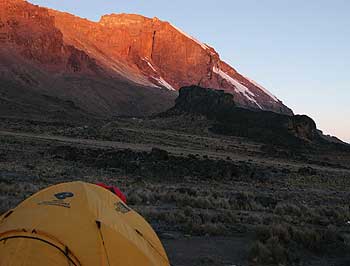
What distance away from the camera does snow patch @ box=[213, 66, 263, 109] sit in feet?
594

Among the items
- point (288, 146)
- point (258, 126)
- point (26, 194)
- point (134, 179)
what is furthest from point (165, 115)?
point (26, 194)

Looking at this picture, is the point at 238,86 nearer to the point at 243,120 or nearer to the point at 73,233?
the point at 243,120

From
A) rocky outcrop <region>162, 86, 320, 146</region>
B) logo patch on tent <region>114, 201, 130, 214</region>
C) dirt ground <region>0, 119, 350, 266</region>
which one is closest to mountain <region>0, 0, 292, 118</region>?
rocky outcrop <region>162, 86, 320, 146</region>

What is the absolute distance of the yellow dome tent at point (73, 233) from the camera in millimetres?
A: 5824

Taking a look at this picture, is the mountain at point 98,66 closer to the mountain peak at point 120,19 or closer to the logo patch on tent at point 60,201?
the mountain peak at point 120,19

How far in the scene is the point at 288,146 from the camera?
231ft

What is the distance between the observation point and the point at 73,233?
604 centimetres

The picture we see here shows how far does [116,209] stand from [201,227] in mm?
5148

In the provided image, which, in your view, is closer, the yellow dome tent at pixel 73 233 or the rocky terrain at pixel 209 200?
the yellow dome tent at pixel 73 233

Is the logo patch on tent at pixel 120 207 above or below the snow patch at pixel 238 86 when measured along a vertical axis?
below

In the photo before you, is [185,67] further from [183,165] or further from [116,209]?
[116,209]

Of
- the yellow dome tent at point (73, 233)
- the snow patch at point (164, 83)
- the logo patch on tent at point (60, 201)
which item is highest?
the snow patch at point (164, 83)

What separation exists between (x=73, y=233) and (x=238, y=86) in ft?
611

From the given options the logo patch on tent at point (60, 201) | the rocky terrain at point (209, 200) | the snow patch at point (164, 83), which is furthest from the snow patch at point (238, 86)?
the logo patch on tent at point (60, 201)
